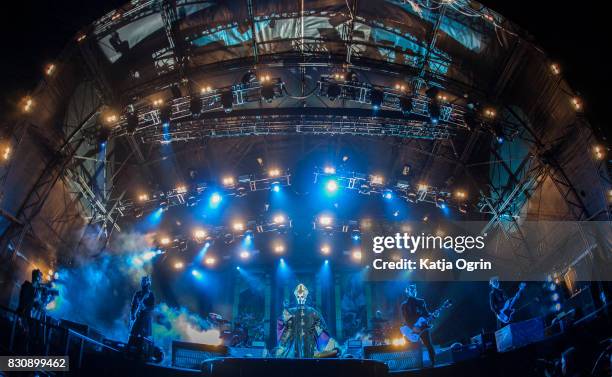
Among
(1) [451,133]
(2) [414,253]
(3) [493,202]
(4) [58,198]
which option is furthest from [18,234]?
(2) [414,253]

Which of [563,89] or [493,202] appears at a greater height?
[563,89]

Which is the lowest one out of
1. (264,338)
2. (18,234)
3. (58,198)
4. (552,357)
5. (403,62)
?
(552,357)

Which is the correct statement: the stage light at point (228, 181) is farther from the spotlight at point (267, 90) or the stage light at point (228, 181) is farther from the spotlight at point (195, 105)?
the spotlight at point (267, 90)

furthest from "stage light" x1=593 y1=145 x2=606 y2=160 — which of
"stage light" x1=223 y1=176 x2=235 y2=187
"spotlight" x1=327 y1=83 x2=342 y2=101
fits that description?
"stage light" x1=223 y1=176 x2=235 y2=187

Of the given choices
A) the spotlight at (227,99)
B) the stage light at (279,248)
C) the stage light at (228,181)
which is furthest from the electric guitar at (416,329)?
the stage light at (279,248)

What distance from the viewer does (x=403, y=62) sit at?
15.4 metres

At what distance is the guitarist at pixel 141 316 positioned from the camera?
1166 centimetres

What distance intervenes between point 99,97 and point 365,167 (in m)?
10.6

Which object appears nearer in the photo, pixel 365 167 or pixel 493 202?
pixel 493 202

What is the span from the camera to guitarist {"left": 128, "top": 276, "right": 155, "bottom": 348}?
459 inches

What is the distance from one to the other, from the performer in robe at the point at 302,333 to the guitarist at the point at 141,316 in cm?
379

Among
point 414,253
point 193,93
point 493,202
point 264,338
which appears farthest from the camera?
point 414,253

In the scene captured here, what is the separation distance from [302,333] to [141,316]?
4.54 metres

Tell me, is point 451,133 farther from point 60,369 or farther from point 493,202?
point 60,369
